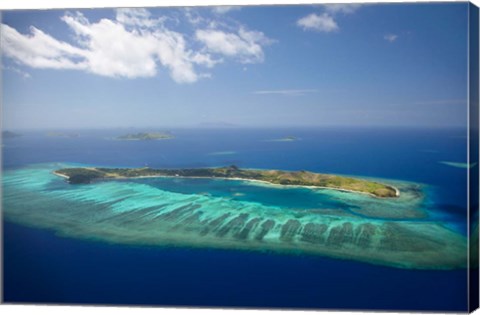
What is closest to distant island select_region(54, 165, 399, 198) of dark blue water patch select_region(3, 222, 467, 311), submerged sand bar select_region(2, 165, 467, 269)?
submerged sand bar select_region(2, 165, 467, 269)

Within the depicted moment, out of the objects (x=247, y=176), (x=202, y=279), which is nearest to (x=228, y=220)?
(x=247, y=176)

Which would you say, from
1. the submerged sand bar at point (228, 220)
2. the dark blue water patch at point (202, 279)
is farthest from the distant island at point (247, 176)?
the dark blue water patch at point (202, 279)

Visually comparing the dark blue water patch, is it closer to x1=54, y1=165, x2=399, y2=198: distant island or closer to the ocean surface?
the ocean surface

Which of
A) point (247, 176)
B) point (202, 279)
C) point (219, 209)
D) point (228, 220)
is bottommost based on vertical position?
point (202, 279)

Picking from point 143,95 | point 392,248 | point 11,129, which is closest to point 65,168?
point 11,129

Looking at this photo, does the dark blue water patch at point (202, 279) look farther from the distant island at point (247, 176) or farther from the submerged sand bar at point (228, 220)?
the distant island at point (247, 176)

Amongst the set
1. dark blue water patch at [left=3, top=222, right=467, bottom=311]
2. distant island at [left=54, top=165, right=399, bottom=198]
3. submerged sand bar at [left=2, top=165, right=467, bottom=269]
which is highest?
distant island at [left=54, top=165, right=399, bottom=198]

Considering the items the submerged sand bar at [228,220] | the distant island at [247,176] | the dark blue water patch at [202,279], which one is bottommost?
the dark blue water patch at [202,279]

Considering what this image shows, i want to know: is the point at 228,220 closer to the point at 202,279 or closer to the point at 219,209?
the point at 219,209
